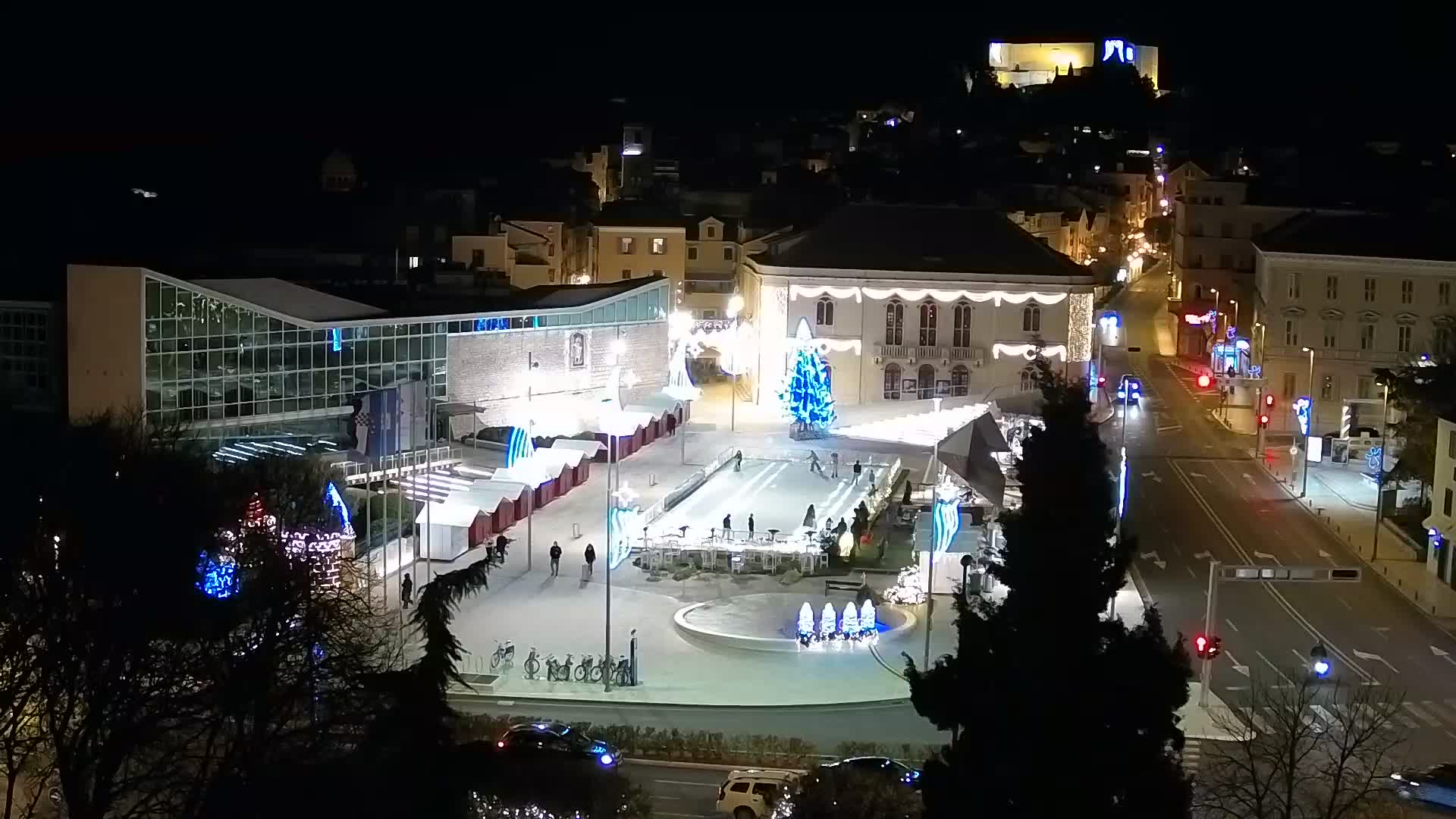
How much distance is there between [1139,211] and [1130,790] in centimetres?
8280

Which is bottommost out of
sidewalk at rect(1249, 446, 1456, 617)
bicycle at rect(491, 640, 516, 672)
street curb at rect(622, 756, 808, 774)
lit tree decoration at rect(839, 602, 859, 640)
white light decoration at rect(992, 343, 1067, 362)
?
street curb at rect(622, 756, 808, 774)

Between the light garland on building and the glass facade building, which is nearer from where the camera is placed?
the glass facade building

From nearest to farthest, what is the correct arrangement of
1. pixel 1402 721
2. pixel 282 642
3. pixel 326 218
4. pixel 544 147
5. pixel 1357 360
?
pixel 282 642
pixel 1402 721
pixel 1357 360
pixel 326 218
pixel 544 147

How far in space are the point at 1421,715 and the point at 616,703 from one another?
33.5ft

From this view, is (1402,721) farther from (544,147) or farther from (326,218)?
(544,147)

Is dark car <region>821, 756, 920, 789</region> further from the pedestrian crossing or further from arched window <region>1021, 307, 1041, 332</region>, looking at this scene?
arched window <region>1021, 307, 1041, 332</region>

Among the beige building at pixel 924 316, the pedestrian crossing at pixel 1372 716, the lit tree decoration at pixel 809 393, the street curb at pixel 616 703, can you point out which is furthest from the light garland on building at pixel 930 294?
the street curb at pixel 616 703

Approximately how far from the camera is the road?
2609 centimetres

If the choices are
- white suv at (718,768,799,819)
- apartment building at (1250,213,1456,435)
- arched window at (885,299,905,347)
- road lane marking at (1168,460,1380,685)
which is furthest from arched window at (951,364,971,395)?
white suv at (718,768,799,819)

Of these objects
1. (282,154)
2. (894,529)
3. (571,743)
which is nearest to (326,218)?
(282,154)

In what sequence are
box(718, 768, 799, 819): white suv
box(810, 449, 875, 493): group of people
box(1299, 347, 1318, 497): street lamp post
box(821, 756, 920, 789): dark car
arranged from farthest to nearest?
box(810, 449, 875, 493): group of people → box(1299, 347, 1318, 497): street lamp post → box(718, 768, 799, 819): white suv → box(821, 756, 920, 789): dark car

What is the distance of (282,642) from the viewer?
18797 mm

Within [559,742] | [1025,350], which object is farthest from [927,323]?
[559,742]

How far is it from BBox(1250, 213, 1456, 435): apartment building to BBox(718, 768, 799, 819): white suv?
109 feet
